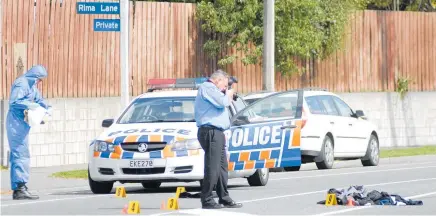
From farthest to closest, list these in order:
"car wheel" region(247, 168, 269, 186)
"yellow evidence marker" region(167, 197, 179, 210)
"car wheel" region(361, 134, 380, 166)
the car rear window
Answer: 1. "car wheel" region(361, 134, 380, 166)
2. the car rear window
3. "car wheel" region(247, 168, 269, 186)
4. "yellow evidence marker" region(167, 197, 179, 210)

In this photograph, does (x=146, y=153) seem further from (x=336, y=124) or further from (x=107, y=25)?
(x=336, y=124)

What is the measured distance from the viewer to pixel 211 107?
1616cm

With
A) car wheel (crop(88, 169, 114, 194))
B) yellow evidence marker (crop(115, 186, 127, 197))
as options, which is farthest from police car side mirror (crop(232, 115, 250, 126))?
yellow evidence marker (crop(115, 186, 127, 197))

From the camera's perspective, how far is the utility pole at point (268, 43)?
93.5 feet

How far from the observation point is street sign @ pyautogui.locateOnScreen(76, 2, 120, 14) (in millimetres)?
23812

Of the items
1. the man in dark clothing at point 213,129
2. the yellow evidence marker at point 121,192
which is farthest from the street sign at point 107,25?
the man in dark clothing at point 213,129

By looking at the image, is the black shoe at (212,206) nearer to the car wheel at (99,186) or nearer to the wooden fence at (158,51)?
the car wheel at (99,186)

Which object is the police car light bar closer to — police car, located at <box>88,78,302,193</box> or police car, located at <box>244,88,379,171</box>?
police car, located at <box>88,78,302,193</box>

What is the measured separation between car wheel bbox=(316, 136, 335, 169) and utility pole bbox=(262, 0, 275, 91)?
3.13 m

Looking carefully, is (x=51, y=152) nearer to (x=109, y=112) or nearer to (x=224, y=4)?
(x=109, y=112)

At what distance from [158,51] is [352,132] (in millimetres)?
5224

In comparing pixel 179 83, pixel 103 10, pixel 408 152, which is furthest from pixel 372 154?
pixel 179 83

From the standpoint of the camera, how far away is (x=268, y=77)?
28.8m

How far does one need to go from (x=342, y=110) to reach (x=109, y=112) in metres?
5.05
